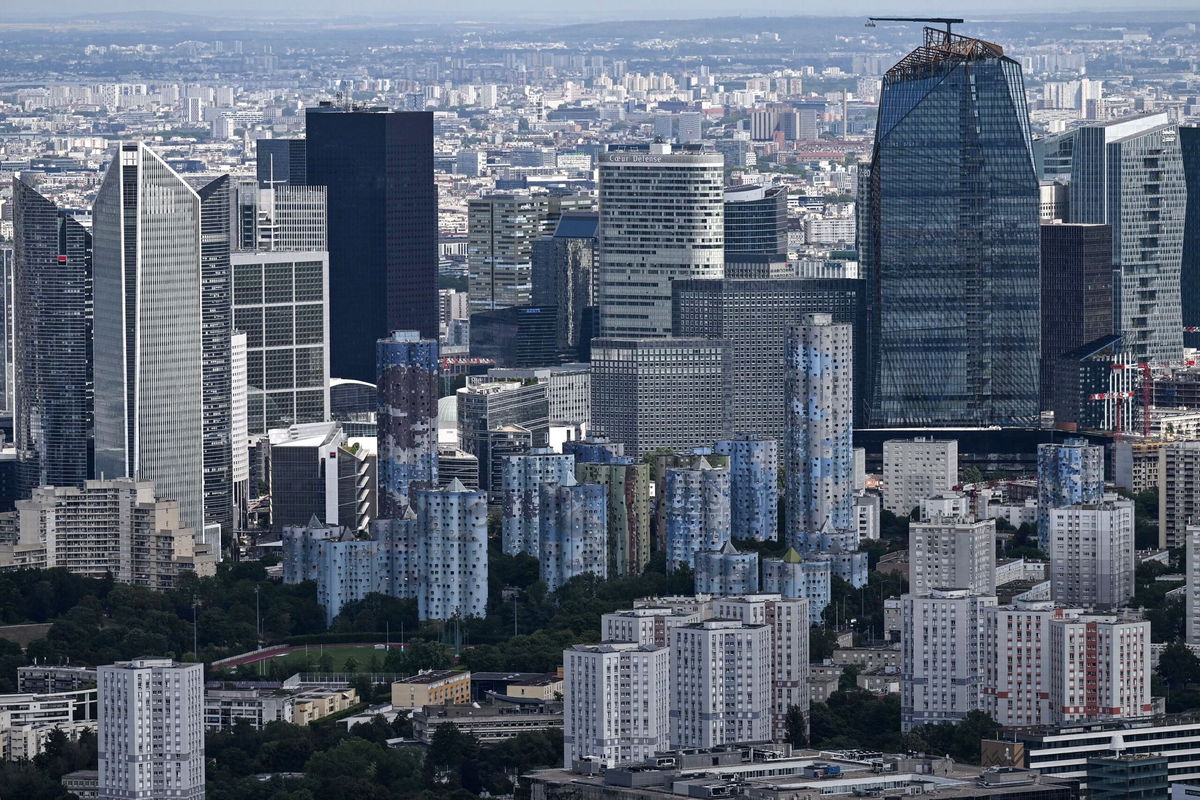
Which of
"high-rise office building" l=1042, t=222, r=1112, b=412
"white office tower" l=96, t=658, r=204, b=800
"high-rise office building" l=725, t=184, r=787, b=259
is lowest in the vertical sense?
"white office tower" l=96, t=658, r=204, b=800

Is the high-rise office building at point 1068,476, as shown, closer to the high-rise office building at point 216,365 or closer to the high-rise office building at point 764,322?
the high-rise office building at point 764,322

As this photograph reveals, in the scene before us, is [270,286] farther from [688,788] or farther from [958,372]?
[688,788]

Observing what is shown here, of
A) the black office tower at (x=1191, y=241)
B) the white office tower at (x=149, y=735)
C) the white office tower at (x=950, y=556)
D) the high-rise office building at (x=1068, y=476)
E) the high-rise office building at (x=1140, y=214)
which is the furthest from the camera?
the black office tower at (x=1191, y=241)

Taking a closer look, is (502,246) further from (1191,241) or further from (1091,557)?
(1091,557)

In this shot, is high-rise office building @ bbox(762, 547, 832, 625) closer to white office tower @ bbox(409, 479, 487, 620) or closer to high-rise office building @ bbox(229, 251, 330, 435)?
white office tower @ bbox(409, 479, 487, 620)

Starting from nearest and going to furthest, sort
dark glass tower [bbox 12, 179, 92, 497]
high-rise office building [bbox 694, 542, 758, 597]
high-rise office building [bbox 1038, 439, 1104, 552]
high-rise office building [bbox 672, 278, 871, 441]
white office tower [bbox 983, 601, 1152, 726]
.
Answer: white office tower [bbox 983, 601, 1152, 726] < high-rise office building [bbox 694, 542, 758, 597] < high-rise office building [bbox 1038, 439, 1104, 552] < dark glass tower [bbox 12, 179, 92, 497] < high-rise office building [bbox 672, 278, 871, 441]

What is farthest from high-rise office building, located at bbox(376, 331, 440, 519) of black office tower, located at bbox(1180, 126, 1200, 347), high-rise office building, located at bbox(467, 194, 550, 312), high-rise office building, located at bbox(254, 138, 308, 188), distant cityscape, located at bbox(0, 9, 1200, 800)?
high-rise office building, located at bbox(467, 194, 550, 312)

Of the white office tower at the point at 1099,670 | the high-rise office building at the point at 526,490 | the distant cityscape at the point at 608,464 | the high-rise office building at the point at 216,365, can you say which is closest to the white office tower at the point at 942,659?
the distant cityscape at the point at 608,464
